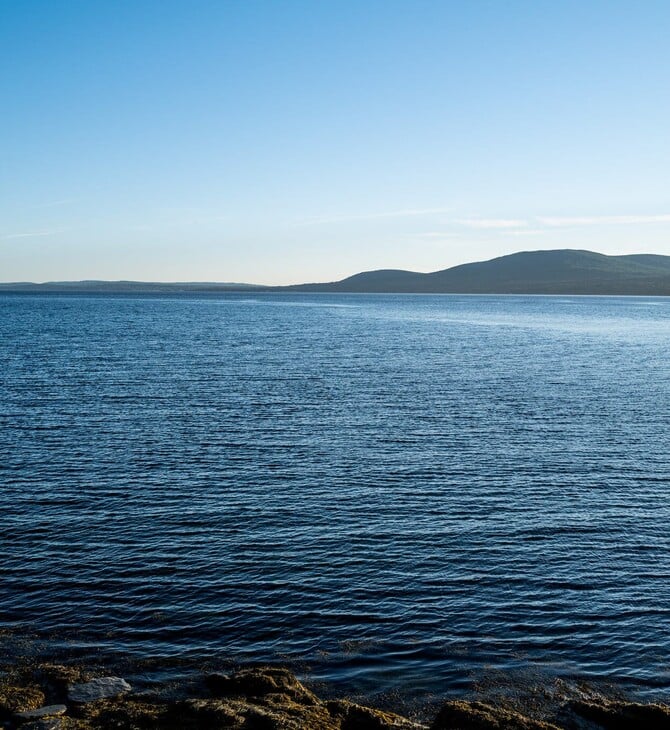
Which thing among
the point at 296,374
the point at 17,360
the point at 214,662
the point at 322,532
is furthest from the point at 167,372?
the point at 214,662

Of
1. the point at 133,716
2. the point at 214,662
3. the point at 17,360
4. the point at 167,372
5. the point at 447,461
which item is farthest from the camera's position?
the point at 17,360

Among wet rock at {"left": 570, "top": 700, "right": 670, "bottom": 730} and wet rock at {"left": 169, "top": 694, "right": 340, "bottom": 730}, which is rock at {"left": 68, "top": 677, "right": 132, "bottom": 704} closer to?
wet rock at {"left": 169, "top": 694, "right": 340, "bottom": 730}

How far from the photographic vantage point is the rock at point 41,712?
17277 mm

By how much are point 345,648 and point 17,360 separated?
77.9m

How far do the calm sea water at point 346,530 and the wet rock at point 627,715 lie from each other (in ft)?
8.75

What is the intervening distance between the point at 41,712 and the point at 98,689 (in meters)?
1.68

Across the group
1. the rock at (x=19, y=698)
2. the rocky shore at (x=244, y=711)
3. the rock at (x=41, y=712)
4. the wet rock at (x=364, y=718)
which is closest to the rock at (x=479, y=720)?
the rocky shore at (x=244, y=711)

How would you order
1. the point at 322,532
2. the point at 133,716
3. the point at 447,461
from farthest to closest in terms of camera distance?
1. the point at 447,461
2. the point at 322,532
3. the point at 133,716

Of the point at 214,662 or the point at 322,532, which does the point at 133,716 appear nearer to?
the point at 214,662

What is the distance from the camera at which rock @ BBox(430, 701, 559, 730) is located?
17.0m

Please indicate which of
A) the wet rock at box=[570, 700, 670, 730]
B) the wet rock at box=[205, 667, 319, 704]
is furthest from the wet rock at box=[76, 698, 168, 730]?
the wet rock at box=[570, 700, 670, 730]

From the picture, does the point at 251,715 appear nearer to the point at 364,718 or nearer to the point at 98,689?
the point at 364,718

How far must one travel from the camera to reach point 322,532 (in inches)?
1203

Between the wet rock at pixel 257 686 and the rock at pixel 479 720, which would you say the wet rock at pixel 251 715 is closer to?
the wet rock at pixel 257 686
